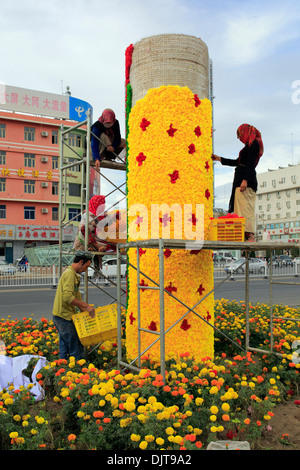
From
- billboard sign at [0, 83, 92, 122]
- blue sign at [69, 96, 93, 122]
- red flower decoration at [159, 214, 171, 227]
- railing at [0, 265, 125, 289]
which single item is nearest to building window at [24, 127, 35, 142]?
billboard sign at [0, 83, 92, 122]

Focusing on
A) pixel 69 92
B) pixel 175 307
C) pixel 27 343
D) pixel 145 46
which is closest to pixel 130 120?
pixel 145 46

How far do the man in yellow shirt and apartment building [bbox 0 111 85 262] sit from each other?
103 feet

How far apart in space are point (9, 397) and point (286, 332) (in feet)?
14.3

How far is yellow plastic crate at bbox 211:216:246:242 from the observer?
465 centimetres

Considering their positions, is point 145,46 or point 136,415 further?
point 145,46

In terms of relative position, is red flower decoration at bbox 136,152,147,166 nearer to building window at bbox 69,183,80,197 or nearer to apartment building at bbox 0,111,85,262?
apartment building at bbox 0,111,85,262

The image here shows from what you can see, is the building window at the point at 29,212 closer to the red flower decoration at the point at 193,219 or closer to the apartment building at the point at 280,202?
the red flower decoration at the point at 193,219

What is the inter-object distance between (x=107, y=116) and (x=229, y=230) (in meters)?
2.91

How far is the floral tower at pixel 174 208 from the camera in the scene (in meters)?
4.91

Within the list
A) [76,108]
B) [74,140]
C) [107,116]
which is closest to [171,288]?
[107,116]

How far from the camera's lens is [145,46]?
524 cm

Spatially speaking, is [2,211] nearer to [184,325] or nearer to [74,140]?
[74,140]

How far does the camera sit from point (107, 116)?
627cm
